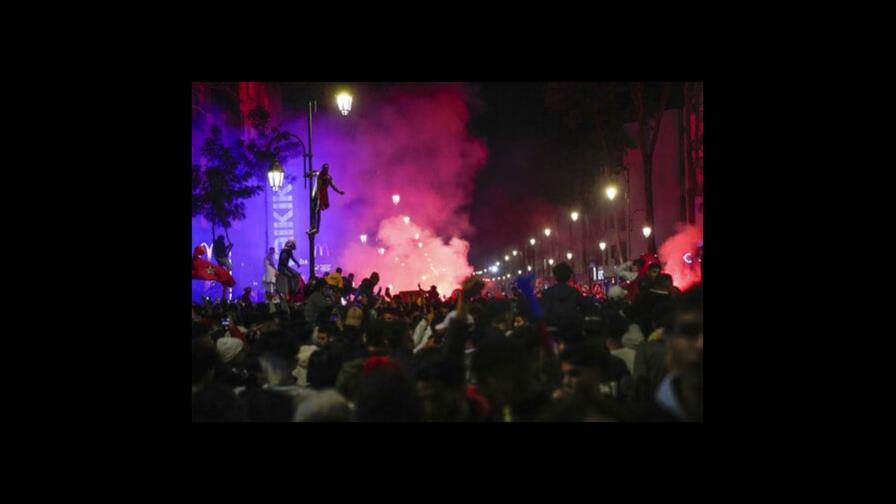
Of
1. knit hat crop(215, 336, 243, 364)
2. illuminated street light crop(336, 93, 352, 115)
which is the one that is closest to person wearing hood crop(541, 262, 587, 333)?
knit hat crop(215, 336, 243, 364)

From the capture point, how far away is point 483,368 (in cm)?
630

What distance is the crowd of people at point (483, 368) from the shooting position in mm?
5926

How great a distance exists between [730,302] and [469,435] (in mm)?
2413

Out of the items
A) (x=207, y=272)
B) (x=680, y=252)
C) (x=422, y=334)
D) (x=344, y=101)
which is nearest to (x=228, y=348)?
(x=422, y=334)

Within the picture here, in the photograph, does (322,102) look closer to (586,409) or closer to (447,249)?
(447,249)

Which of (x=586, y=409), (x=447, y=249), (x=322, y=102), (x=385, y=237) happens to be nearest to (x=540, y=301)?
(x=586, y=409)

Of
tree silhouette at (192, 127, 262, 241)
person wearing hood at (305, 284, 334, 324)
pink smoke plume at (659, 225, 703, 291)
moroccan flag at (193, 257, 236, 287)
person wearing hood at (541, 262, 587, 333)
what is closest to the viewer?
person wearing hood at (541, 262, 587, 333)

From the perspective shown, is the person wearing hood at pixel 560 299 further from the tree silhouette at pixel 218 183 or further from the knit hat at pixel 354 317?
the tree silhouette at pixel 218 183

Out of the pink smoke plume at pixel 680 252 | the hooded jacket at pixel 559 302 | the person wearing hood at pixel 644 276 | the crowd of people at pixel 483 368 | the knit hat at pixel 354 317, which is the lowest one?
the crowd of people at pixel 483 368

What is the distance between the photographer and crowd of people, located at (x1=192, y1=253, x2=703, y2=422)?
5.93m

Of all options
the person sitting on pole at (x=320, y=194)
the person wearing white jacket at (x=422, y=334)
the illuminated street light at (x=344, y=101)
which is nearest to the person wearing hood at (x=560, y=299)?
the person wearing white jacket at (x=422, y=334)

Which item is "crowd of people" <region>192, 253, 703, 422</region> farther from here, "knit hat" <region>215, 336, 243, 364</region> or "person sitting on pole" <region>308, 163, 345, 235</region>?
"person sitting on pole" <region>308, 163, 345, 235</region>

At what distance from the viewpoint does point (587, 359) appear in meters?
6.56

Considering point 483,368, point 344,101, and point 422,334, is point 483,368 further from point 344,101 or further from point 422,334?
point 344,101
